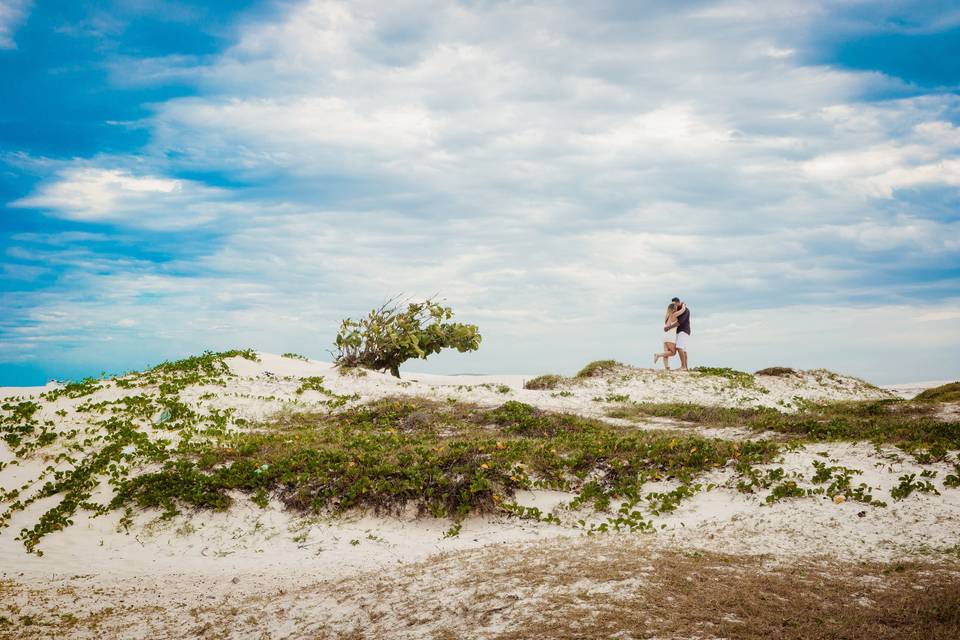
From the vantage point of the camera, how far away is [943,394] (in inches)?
800

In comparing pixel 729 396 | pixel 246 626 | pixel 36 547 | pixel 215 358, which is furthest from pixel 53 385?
pixel 729 396

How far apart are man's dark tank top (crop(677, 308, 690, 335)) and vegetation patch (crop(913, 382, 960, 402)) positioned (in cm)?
832

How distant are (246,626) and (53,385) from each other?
53.2 feet

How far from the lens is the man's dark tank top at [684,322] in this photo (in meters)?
26.7

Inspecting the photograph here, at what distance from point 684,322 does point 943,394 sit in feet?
29.7

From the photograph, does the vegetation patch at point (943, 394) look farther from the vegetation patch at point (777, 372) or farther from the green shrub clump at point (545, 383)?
the green shrub clump at point (545, 383)

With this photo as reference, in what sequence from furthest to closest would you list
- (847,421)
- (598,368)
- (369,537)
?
(598,368) → (847,421) → (369,537)

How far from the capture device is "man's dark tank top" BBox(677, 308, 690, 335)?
2667 cm

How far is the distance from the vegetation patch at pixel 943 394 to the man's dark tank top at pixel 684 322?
832 cm

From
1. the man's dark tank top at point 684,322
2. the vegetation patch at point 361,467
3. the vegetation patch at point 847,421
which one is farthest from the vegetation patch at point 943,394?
the vegetation patch at point 361,467

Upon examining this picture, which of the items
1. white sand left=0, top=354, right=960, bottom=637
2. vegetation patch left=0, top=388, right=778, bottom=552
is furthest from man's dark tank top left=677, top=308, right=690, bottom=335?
white sand left=0, top=354, right=960, bottom=637

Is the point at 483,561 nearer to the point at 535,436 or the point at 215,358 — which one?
the point at 535,436

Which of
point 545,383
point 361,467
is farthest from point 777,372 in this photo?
point 361,467

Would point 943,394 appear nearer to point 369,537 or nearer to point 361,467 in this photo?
point 361,467
